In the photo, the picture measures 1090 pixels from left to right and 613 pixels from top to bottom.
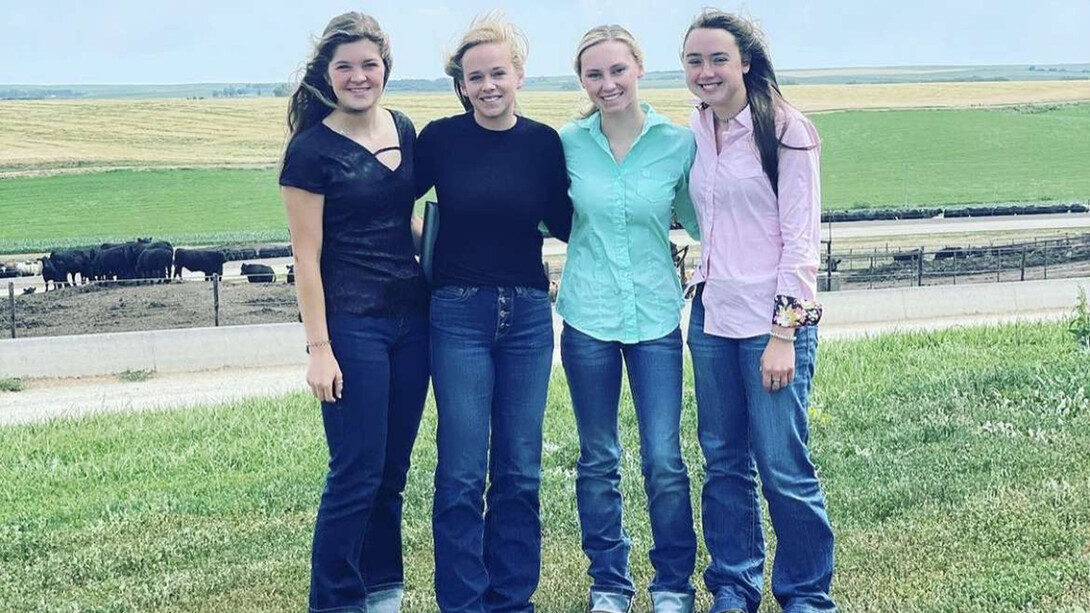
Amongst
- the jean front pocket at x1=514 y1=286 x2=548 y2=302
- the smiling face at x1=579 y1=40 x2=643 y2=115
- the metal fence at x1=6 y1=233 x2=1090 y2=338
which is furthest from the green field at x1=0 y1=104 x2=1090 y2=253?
Answer: the smiling face at x1=579 y1=40 x2=643 y2=115

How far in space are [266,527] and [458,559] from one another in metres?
2.25

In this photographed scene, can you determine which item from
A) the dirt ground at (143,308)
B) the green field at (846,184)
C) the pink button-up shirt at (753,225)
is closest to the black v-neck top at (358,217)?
the pink button-up shirt at (753,225)

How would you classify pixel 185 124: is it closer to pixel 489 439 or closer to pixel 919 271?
pixel 919 271

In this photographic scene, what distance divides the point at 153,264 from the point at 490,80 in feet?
72.5

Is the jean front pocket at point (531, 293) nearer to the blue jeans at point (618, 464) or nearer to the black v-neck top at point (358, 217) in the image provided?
the blue jeans at point (618, 464)

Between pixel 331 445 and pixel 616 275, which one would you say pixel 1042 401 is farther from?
pixel 331 445

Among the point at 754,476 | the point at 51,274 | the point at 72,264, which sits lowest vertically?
the point at 51,274

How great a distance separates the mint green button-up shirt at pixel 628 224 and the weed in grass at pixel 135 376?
13.5 meters

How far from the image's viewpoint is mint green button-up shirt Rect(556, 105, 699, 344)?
171 inches

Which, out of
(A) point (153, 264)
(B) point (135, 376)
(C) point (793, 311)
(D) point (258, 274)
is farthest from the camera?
(A) point (153, 264)

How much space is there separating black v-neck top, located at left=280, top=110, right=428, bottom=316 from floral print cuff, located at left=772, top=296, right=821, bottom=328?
119cm

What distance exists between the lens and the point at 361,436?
437cm

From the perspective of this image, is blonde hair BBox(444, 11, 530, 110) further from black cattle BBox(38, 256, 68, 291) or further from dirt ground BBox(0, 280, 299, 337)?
black cattle BBox(38, 256, 68, 291)

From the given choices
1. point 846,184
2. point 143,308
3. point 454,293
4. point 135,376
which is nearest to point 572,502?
point 454,293
